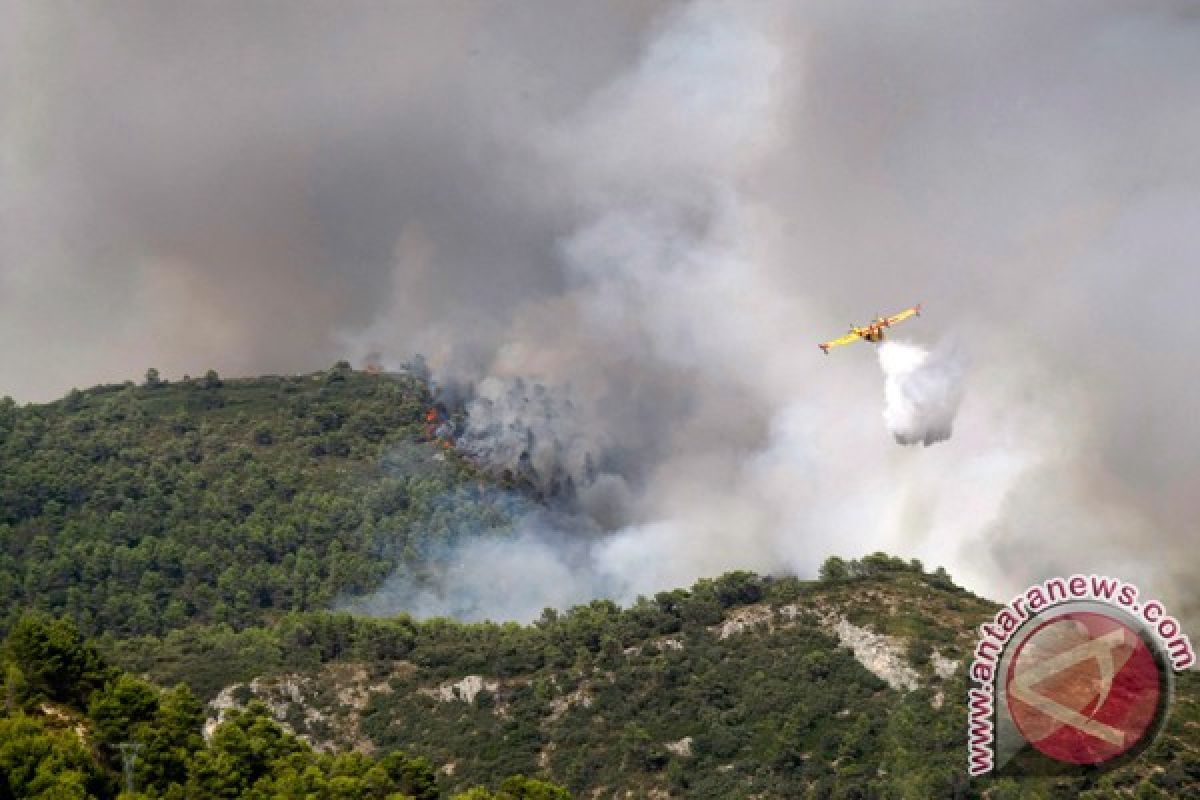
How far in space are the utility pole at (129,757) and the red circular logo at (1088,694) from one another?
80660 mm

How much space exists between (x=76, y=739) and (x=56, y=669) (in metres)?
20.7

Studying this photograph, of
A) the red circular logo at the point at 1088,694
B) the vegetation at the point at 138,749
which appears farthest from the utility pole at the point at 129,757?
the red circular logo at the point at 1088,694

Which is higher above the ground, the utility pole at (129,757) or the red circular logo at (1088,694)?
the red circular logo at (1088,694)

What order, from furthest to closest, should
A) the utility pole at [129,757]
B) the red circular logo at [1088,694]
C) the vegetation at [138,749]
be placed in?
the red circular logo at [1088,694] < the utility pole at [129,757] < the vegetation at [138,749]

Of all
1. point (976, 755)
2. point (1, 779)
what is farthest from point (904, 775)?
point (1, 779)

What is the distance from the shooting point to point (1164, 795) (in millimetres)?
178625

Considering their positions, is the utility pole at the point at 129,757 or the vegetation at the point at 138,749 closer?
the vegetation at the point at 138,749

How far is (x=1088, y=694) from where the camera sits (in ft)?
577

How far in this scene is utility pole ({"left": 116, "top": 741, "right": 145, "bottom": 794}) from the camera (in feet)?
484

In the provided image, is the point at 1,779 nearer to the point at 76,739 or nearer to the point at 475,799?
the point at 76,739

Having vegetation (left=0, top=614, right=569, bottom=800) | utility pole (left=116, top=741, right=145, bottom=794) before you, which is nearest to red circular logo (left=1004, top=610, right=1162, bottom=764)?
vegetation (left=0, top=614, right=569, bottom=800)

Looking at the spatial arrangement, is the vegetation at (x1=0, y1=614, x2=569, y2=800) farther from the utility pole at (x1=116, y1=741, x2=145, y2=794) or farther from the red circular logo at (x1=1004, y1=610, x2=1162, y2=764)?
the red circular logo at (x1=1004, y1=610, x2=1162, y2=764)

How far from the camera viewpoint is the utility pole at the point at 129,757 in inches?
5806

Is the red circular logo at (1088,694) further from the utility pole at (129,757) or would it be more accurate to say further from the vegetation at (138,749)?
the utility pole at (129,757)
